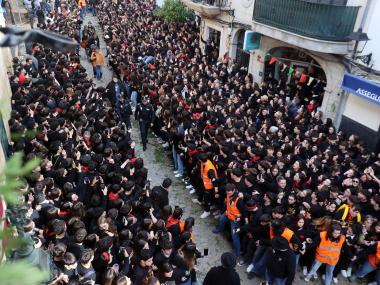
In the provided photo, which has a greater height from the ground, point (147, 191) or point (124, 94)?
point (147, 191)

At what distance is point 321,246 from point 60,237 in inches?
173

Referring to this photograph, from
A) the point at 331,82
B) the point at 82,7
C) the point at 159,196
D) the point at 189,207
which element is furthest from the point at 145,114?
the point at 82,7

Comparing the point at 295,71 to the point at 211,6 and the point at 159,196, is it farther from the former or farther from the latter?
the point at 159,196

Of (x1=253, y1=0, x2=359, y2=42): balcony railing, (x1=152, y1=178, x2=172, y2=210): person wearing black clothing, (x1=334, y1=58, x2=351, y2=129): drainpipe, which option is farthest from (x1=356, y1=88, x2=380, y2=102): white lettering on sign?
(x1=152, y1=178, x2=172, y2=210): person wearing black clothing

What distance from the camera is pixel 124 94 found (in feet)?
44.5

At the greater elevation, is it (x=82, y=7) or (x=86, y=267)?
(x=86, y=267)

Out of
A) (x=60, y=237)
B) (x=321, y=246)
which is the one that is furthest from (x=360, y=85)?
(x=60, y=237)

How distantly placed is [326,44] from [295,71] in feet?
8.51

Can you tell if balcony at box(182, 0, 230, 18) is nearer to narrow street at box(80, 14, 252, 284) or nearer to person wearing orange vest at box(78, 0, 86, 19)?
narrow street at box(80, 14, 252, 284)

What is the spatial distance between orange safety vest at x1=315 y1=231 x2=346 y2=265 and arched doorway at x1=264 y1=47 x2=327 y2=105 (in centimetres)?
784

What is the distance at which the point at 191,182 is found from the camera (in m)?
9.77

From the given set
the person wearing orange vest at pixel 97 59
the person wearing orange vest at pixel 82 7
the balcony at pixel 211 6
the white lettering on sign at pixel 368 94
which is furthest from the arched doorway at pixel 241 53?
the person wearing orange vest at pixel 82 7

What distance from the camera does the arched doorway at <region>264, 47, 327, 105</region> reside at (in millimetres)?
13594

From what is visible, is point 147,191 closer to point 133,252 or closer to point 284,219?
point 133,252
